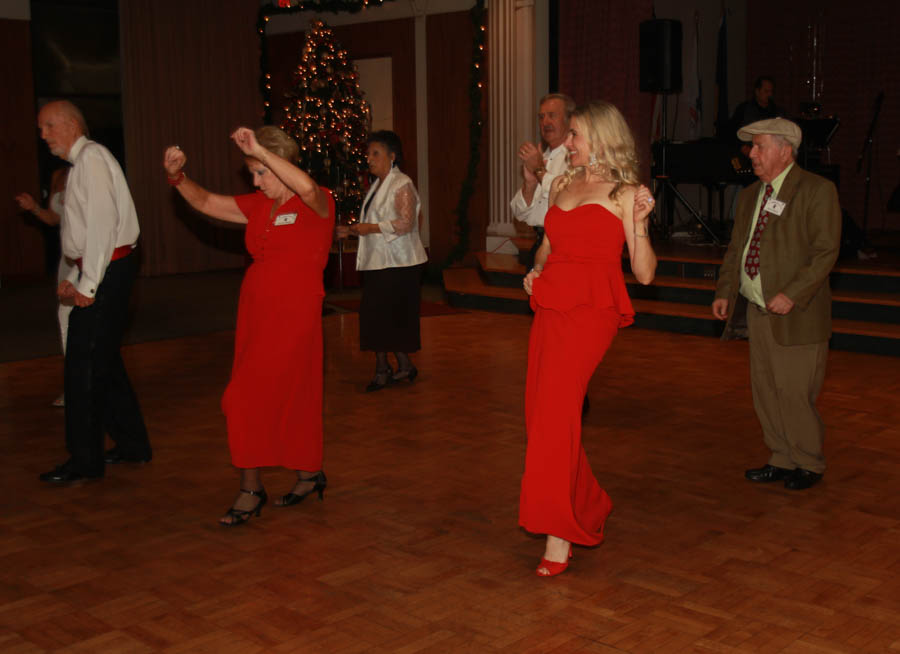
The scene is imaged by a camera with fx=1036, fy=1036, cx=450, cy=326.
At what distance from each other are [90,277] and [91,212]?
0.87ft

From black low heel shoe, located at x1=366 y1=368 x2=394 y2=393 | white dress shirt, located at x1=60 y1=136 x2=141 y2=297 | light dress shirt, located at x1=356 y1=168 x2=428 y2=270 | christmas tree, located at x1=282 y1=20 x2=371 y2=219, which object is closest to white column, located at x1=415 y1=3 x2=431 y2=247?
christmas tree, located at x1=282 y1=20 x2=371 y2=219

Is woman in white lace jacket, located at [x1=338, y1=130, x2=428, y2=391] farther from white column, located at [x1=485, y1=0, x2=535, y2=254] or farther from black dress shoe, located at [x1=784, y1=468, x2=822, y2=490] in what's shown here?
white column, located at [x1=485, y1=0, x2=535, y2=254]

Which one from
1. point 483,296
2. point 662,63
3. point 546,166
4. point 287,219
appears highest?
point 662,63

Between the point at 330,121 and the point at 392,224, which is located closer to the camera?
the point at 392,224

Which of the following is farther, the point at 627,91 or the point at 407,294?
the point at 627,91

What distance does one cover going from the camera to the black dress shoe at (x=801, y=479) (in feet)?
14.3

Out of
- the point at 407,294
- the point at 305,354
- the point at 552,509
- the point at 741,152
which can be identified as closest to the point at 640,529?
the point at 552,509

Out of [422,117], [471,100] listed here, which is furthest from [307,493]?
[422,117]

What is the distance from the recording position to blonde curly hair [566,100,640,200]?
10.8 feet

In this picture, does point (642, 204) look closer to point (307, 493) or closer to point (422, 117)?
point (307, 493)

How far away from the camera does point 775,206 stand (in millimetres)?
4238

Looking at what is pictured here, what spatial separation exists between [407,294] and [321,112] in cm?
616

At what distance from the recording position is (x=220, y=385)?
663cm

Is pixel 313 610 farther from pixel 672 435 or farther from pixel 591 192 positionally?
pixel 672 435
